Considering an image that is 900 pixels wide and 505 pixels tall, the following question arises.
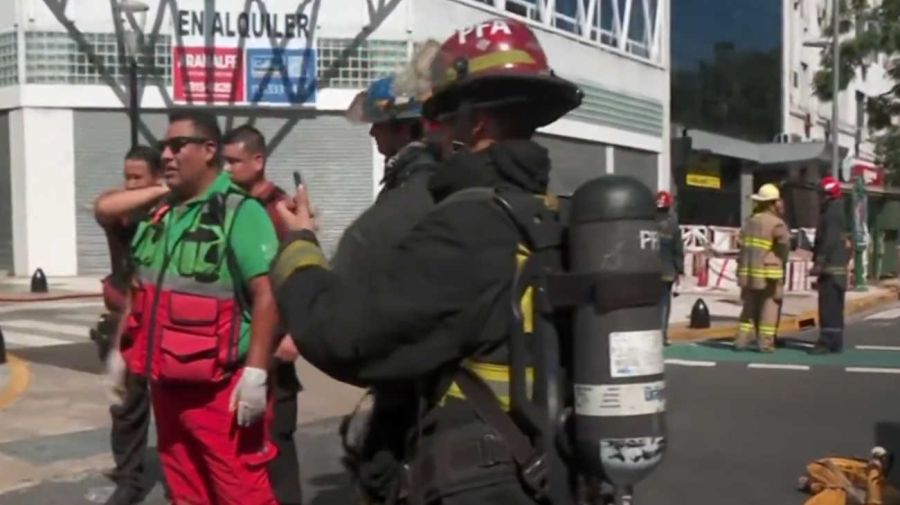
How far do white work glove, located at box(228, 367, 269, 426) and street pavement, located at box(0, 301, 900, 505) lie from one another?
180 cm

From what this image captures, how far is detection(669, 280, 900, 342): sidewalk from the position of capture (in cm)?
1625

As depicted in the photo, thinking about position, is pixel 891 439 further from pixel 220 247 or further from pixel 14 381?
pixel 14 381

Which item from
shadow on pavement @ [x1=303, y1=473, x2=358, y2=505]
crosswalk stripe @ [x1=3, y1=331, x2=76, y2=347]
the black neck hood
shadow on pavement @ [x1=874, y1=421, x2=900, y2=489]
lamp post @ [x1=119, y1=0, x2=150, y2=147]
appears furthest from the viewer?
lamp post @ [x1=119, y1=0, x2=150, y2=147]

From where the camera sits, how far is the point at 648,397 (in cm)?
266

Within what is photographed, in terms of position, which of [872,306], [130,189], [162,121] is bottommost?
[872,306]

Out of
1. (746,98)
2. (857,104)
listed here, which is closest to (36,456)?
(746,98)

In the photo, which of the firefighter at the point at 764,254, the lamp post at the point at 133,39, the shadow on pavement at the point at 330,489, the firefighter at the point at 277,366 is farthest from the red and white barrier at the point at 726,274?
the firefighter at the point at 277,366

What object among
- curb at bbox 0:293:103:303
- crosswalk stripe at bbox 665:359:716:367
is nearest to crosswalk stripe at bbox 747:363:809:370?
crosswalk stripe at bbox 665:359:716:367

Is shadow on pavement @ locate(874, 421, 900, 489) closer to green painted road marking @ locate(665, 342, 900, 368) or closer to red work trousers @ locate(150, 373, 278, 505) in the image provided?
green painted road marking @ locate(665, 342, 900, 368)

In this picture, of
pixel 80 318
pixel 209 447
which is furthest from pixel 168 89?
pixel 209 447

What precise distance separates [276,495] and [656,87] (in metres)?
30.6

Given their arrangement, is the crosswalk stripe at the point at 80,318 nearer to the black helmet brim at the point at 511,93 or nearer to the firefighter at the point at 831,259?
the firefighter at the point at 831,259

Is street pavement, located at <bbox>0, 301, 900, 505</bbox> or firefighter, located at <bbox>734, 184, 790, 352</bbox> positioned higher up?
firefighter, located at <bbox>734, 184, 790, 352</bbox>

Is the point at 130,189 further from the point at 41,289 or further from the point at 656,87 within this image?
the point at 656,87
